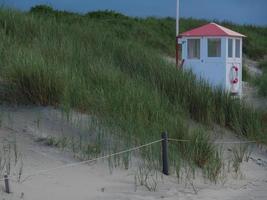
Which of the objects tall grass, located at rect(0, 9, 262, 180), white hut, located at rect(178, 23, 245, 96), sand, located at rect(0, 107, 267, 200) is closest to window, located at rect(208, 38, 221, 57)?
white hut, located at rect(178, 23, 245, 96)

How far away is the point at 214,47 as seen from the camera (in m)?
16.1

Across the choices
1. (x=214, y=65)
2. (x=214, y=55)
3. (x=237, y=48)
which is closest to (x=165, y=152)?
(x=214, y=65)

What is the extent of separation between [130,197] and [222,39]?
8.89m

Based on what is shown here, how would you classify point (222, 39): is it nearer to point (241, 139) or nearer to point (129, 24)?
point (241, 139)

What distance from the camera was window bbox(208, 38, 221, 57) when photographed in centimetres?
1590

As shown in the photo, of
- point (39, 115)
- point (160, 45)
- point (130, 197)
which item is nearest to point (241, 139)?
point (39, 115)

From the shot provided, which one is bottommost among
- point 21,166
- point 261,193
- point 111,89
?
point 261,193

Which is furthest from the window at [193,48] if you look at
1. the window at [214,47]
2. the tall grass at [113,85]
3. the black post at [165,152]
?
the black post at [165,152]

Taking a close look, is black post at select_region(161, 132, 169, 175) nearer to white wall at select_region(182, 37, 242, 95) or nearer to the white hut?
white wall at select_region(182, 37, 242, 95)

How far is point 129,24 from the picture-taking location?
33094mm

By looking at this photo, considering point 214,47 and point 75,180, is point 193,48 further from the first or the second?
point 75,180

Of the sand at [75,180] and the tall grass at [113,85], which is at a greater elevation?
the tall grass at [113,85]

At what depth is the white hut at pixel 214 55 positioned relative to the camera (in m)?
15.7

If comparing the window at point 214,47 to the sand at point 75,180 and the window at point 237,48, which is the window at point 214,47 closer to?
the window at point 237,48
